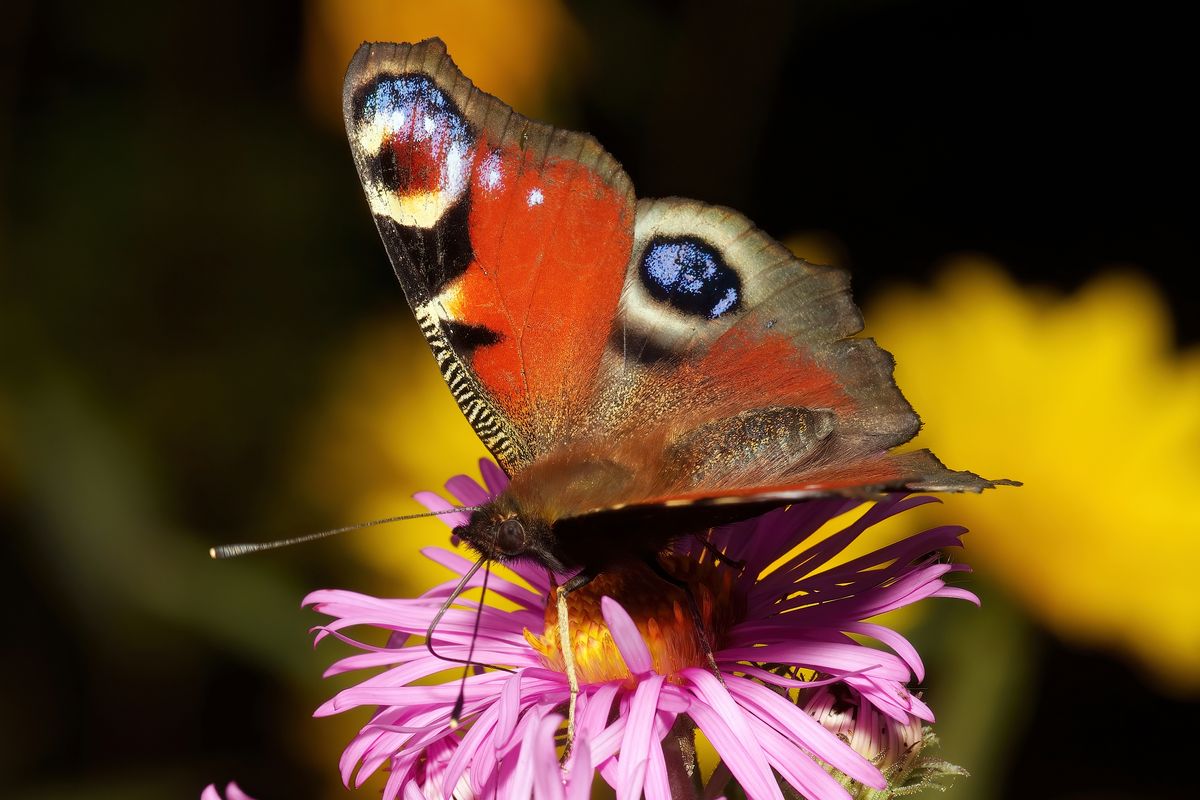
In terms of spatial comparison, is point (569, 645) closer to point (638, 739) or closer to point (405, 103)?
point (638, 739)

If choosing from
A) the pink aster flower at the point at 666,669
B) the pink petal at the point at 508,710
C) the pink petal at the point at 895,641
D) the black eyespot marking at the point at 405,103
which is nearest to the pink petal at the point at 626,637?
the pink aster flower at the point at 666,669

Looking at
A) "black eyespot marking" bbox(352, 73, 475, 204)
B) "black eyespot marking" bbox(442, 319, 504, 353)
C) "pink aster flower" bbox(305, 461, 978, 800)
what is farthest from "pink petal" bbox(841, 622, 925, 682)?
"black eyespot marking" bbox(352, 73, 475, 204)

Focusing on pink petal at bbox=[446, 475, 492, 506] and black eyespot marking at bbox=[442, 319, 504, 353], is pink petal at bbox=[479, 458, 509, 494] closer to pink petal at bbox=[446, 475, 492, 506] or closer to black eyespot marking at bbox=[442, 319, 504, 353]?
pink petal at bbox=[446, 475, 492, 506]

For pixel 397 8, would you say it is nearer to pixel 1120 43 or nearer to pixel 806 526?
pixel 1120 43

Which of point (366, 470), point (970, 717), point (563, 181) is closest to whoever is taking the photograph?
point (563, 181)

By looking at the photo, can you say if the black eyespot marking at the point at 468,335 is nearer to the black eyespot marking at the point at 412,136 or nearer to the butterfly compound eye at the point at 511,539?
the black eyespot marking at the point at 412,136

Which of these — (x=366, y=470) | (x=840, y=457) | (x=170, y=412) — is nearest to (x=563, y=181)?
(x=840, y=457)
